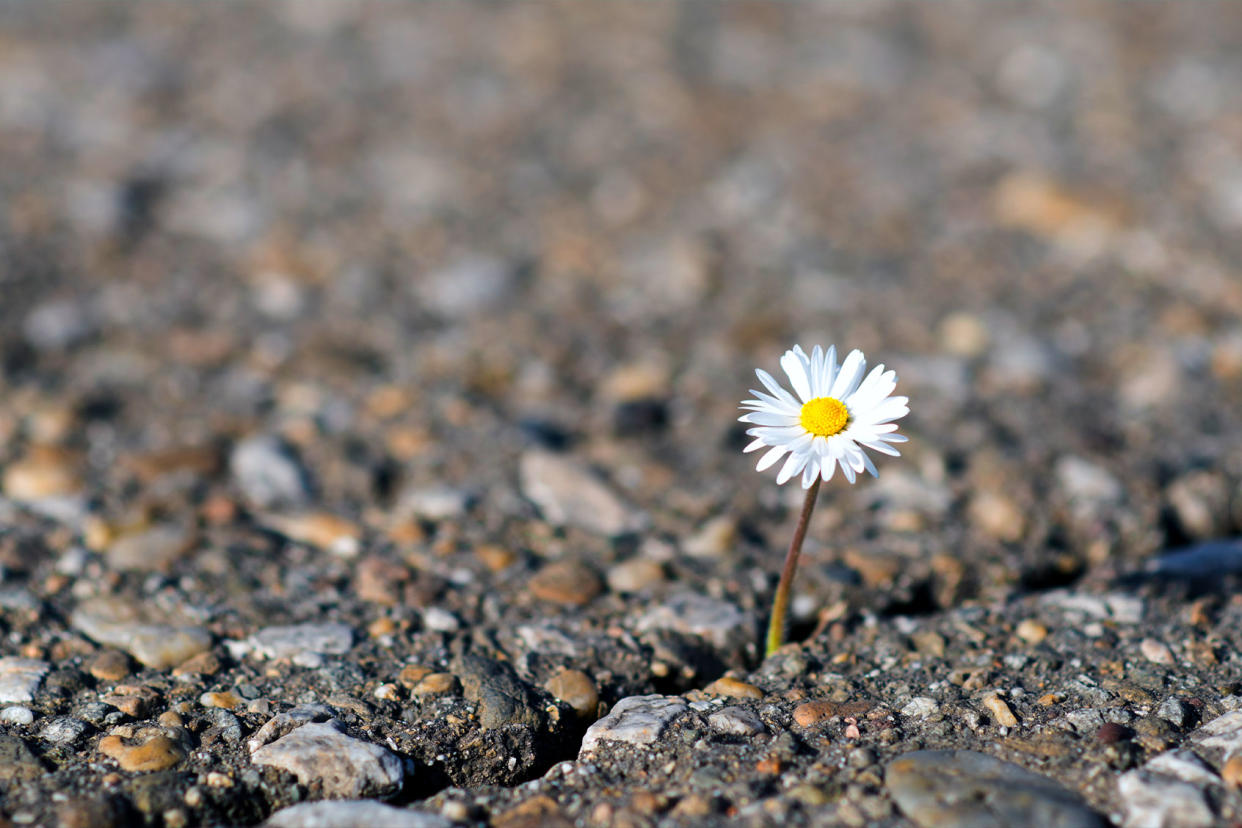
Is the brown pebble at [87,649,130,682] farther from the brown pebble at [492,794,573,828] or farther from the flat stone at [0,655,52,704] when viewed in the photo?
the brown pebble at [492,794,573,828]

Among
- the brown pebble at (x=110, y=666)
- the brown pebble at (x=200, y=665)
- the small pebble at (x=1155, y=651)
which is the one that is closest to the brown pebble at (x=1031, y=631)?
the small pebble at (x=1155, y=651)

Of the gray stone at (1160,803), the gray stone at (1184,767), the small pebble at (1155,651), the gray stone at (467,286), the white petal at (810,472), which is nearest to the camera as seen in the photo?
the gray stone at (1160,803)

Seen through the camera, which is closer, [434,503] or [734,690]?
[734,690]

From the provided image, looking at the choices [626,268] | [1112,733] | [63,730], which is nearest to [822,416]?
[1112,733]

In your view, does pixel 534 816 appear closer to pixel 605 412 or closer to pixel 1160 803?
pixel 1160 803

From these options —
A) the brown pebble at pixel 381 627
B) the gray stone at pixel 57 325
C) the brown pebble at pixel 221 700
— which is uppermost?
the gray stone at pixel 57 325

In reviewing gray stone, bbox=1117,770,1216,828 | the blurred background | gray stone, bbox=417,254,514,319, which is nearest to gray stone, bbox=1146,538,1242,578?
the blurred background

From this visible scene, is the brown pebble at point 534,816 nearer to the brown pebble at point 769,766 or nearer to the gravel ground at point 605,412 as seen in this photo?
the gravel ground at point 605,412
